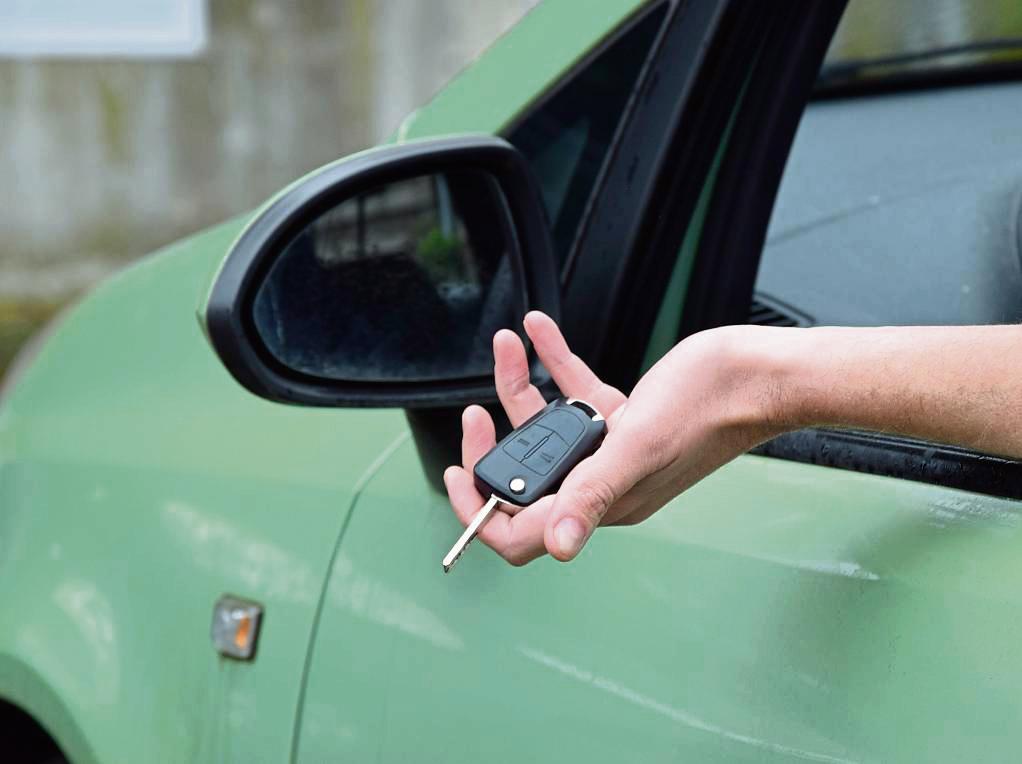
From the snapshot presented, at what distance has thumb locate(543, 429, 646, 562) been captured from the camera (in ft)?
3.25

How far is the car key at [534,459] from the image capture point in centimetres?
110

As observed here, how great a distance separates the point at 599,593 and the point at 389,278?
1.46 ft

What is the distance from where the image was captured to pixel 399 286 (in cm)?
150

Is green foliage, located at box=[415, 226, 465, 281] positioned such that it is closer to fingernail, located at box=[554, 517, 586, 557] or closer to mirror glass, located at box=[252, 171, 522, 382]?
mirror glass, located at box=[252, 171, 522, 382]

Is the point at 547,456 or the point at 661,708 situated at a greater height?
the point at 547,456

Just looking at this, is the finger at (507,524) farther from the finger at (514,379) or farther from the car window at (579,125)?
the car window at (579,125)

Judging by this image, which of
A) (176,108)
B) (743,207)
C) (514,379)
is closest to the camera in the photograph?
(514,379)

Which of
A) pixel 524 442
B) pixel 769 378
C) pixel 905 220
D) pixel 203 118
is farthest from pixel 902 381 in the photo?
pixel 203 118

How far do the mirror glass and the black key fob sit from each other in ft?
1.06

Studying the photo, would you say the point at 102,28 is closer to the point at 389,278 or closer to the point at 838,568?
the point at 389,278

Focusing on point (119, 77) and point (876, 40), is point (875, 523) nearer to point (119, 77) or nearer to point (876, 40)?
point (876, 40)

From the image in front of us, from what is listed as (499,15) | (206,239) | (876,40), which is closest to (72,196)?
(499,15)

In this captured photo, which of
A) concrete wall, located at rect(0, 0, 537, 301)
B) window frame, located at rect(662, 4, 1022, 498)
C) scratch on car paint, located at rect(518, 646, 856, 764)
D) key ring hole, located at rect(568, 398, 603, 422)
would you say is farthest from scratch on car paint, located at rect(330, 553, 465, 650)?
concrete wall, located at rect(0, 0, 537, 301)

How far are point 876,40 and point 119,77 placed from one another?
566 centimetres
